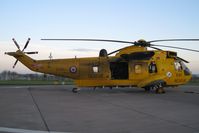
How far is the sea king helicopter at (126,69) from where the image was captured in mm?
18062

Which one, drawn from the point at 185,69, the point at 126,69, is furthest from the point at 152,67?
the point at 185,69

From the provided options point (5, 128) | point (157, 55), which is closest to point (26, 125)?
point (5, 128)

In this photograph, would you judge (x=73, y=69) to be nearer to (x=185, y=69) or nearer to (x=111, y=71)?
(x=111, y=71)

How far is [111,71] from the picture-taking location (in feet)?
60.9

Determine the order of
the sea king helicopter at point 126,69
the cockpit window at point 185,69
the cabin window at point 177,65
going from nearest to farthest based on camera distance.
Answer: the sea king helicopter at point 126,69 → the cabin window at point 177,65 → the cockpit window at point 185,69

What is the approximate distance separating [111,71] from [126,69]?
1110mm

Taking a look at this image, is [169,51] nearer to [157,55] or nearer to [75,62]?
[157,55]

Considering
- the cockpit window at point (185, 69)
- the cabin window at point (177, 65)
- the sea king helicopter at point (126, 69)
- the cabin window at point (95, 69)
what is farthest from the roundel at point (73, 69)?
the cockpit window at point (185, 69)

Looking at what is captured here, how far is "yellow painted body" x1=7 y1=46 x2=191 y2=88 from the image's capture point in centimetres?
1820

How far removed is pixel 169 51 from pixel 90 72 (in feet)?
19.8

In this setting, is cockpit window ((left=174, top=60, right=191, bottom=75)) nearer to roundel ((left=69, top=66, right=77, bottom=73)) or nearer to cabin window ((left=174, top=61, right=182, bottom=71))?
cabin window ((left=174, top=61, right=182, bottom=71))

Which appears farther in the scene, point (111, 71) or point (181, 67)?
point (181, 67)

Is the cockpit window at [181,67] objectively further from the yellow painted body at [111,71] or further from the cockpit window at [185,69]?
the yellow painted body at [111,71]

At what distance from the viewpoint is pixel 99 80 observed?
18422 millimetres
